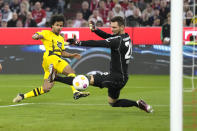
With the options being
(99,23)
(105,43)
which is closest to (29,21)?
(99,23)

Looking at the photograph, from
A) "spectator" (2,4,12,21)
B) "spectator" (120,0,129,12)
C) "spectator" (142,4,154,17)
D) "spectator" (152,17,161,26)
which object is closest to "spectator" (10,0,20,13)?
"spectator" (2,4,12,21)

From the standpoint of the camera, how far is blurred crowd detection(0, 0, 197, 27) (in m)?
18.2

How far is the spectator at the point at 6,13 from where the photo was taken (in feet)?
61.9

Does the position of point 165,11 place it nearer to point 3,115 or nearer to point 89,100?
point 89,100

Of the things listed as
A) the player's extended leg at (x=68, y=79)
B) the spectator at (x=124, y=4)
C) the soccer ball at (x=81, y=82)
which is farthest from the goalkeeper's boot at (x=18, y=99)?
the spectator at (x=124, y=4)

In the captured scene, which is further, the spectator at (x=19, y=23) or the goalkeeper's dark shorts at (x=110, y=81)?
the spectator at (x=19, y=23)

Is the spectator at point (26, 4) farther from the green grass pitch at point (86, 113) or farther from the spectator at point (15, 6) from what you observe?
the green grass pitch at point (86, 113)

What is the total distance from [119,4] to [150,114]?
1060 centimetres

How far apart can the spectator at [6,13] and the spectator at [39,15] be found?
903mm

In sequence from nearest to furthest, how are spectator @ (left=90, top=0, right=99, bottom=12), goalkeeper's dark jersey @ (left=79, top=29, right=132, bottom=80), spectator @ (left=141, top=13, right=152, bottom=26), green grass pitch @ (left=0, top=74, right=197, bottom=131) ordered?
green grass pitch @ (left=0, top=74, right=197, bottom=131), goalkeeper's dark jersey @ (left=79, top=29, right=132, bottom=80), spectator @ (left=141, top=13, right=152, bottom=26), spectator @ (left=90, top=0, right=99, bottom=12)

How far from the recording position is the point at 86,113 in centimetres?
895

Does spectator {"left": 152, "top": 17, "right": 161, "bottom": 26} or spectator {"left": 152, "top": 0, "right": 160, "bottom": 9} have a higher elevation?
spectator {"left": 152, "top": 0, "right": 160, "bottom": 9}

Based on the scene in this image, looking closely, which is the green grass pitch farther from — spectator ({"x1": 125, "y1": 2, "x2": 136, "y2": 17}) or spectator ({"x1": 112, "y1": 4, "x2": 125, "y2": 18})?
spectator ({"x1": 125, "y1": 2, "x2": 136, "y2": 17})

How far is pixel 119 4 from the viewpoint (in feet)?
62.2
